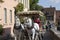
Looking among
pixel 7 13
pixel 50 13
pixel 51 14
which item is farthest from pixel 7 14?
pixel 50 13

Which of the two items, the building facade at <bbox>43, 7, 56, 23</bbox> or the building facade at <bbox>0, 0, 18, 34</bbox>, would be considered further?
the building facade at <bbox>43, 7, 56, 23</bbox>

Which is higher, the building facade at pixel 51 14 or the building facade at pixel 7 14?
the building facade at pixel 7 14

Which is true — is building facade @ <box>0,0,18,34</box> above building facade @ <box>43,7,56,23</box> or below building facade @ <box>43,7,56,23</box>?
above

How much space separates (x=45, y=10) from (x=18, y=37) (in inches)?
3907

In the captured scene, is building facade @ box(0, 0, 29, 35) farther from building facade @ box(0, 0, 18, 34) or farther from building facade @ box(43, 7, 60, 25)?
building facade @ box(43, 7, 60, 25)

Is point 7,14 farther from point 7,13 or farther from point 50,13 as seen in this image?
point 50,13

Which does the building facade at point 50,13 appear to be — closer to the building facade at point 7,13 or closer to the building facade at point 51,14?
the building facade at point 51,14

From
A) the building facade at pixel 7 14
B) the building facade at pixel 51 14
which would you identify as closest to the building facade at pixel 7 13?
the building facade at pixel 7 14

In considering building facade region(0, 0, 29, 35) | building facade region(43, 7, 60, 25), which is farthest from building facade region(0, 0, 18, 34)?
building facade region(43, 7, 60, 25)

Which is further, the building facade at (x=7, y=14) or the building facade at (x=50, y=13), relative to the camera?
the building facade at (x=50, y=13)

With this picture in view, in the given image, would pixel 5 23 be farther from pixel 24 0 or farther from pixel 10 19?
pixel 24 0

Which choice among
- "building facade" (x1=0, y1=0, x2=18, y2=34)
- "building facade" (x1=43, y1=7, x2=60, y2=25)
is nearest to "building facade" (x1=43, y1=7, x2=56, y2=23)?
"building facade" (x1=43, y1=7, x2=60, y2=25)

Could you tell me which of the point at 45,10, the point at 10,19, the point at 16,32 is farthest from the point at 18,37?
the point at 45,10

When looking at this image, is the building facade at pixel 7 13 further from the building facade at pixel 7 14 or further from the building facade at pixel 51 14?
the building facade at pixel 51 14
